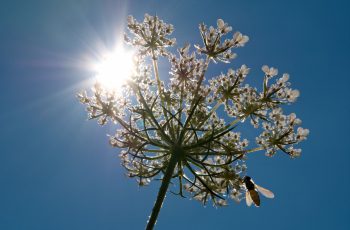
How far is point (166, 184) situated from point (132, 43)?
15.6ft

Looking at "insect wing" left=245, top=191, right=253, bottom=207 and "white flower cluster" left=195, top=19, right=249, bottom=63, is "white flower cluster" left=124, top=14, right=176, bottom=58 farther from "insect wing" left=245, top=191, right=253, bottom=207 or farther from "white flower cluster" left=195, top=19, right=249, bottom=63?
"insect wing" left=245, top=191, right=253, bottom=207

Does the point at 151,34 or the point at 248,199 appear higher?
the point at 151,34

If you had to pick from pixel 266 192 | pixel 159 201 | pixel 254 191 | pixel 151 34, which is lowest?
pixel 159 201

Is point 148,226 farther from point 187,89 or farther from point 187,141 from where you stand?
point 187,89

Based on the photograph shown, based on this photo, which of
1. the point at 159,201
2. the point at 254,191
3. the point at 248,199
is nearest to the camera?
the point at 159,201

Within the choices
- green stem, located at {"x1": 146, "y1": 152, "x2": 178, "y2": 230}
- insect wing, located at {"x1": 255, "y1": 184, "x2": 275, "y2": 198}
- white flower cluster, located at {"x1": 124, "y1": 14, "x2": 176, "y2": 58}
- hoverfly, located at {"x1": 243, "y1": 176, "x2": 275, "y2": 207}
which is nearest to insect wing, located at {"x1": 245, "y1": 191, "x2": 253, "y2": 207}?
hoverfly, located at {"x1": 243, "y1": 176, "x2": 275, "y2": 207}

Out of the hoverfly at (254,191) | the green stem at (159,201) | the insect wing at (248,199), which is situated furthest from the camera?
the insect wing at (248,199)

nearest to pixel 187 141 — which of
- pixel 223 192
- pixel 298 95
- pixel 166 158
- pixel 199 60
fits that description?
pixel 166 158

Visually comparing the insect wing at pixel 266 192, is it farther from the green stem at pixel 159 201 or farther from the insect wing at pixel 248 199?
the green stem at pixel 159 201

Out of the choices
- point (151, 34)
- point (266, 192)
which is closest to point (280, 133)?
point (266, 192)

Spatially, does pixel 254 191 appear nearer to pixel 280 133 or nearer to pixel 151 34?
pixel 280 133

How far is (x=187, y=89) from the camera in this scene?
9930mm

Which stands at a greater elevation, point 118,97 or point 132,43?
point 132,43

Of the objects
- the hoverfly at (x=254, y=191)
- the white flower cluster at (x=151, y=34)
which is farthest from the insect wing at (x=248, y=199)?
the white flower cluster at (x=151, y=34)
